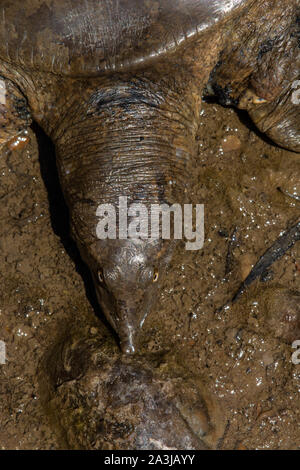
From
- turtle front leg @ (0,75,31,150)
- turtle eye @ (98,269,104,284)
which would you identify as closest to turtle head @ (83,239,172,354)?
turtle eye @ (98,269,104,284)

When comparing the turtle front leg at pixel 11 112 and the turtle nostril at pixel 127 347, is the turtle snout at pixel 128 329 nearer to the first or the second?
the turtle nostril at pixel 127 347

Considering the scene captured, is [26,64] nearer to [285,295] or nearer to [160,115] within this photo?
[160,115]

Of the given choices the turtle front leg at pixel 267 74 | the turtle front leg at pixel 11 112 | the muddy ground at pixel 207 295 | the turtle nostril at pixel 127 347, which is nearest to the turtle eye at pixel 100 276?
the turtle nostril at pixel 127 347

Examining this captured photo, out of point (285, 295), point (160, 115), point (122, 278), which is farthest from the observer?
point (285, 295)

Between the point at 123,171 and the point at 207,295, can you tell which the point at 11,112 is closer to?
the point at 123,171
